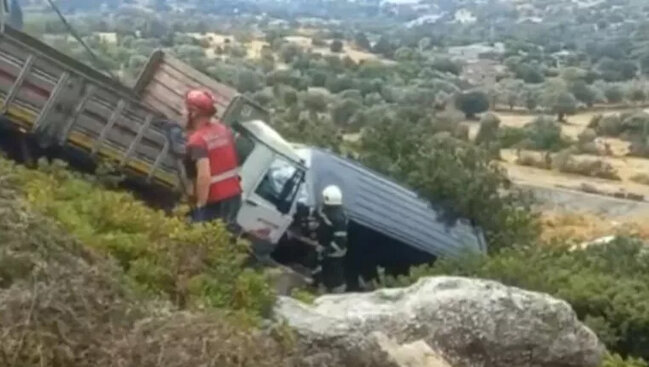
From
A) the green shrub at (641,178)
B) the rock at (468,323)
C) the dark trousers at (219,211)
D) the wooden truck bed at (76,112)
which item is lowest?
the green shrub at (641,178)

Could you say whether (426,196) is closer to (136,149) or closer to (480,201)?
(480,201)

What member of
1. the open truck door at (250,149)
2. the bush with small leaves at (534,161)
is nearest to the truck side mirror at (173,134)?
the open truck door at (250,149)

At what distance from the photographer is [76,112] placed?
11312 millimetres

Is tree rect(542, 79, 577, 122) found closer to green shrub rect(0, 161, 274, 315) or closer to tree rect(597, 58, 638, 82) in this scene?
tree rect(597, 58, 638, 82)

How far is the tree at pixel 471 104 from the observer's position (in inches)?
1956

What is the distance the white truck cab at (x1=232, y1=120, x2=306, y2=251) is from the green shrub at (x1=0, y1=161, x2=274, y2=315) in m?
3.93

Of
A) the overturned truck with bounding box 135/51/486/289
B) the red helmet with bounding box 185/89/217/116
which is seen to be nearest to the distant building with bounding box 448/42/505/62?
the overturned truck with bounding box 135/51/486/289

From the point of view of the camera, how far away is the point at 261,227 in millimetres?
11734

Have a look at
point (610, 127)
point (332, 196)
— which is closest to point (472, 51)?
point (610, 127)

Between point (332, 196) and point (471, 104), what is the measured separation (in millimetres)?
38693

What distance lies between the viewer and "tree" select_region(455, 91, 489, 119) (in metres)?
49.7

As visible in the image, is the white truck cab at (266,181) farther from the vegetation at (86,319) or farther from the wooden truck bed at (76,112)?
the vegetation at (86,319)

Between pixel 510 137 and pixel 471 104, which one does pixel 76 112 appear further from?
pixel 471 104

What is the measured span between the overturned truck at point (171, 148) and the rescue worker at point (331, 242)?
1.20ft
